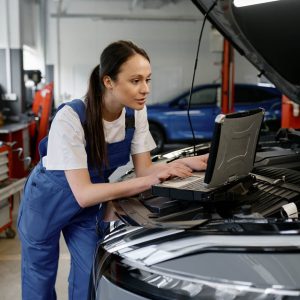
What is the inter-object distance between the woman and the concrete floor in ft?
2.83

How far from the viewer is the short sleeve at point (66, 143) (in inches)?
59.4

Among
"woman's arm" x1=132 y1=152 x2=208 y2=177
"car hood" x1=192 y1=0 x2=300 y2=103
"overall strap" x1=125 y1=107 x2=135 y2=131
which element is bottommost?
"woman's arm" x1=132 y1=152 x2=208 y2=177

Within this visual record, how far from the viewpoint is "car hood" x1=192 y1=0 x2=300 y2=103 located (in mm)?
1811

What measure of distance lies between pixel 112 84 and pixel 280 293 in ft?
2.96

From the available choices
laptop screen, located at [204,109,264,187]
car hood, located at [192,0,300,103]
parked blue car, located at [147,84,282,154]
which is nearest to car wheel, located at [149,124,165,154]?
parked blue car, located at [147,84,282,154]

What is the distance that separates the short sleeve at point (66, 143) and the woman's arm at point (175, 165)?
28cm

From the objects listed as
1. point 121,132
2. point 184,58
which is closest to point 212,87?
point 184,58

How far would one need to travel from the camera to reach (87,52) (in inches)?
388

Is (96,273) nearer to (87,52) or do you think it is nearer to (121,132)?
(121,132)

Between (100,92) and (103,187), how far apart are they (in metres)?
0.38

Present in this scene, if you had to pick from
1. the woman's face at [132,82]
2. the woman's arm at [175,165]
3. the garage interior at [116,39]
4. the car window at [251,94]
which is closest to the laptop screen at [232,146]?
the woman's arm at [175,165]

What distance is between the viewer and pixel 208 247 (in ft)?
3.51

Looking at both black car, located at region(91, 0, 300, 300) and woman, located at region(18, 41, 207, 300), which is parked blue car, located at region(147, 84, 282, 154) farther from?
black car, located at region(91, 0, 300, 300)

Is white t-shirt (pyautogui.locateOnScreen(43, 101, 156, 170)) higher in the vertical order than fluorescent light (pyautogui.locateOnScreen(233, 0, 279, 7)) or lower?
lower
